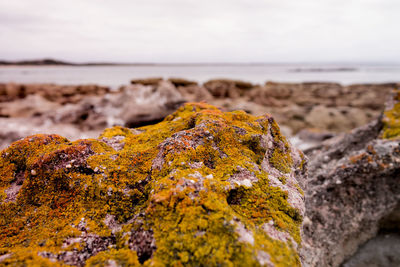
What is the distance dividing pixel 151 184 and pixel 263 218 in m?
1.81

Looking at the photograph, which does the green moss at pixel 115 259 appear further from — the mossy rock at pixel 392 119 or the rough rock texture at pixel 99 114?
the rough rock texture at pixel 99 114

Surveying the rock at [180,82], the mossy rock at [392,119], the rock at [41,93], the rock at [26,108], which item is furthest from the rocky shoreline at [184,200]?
the rock at [180,82]

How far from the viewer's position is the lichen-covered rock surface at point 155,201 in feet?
9.21

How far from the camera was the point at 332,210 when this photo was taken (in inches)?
271

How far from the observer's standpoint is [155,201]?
317 cm

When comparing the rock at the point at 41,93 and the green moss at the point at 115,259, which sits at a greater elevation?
the green moss at the point at 115,259

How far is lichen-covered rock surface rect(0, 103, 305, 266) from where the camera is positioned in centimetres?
281

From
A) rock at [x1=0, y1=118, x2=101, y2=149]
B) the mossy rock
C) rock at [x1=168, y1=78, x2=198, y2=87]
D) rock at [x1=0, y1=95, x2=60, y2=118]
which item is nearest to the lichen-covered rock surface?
the mossy rock

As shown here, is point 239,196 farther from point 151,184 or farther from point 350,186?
point 350,186

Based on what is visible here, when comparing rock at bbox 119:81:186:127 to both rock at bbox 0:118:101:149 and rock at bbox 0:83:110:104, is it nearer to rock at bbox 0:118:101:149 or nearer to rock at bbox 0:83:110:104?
rock at bbox 0:118:101:149

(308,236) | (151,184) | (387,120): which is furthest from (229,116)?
(387,120)

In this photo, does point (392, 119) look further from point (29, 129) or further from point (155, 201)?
point (29, 129)

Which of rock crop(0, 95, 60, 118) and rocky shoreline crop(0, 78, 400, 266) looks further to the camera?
rock crop(0, 95, 60, 118)

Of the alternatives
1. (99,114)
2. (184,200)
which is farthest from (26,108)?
(184,200)
